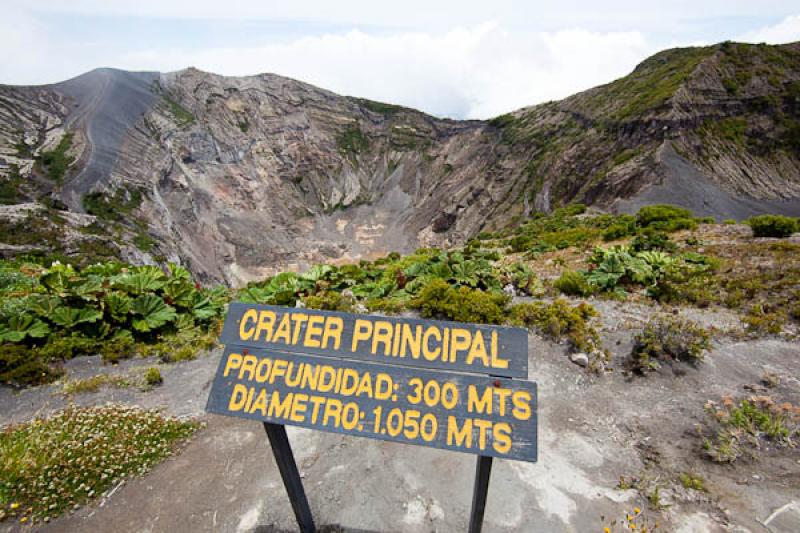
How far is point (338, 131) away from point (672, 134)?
73753 mm

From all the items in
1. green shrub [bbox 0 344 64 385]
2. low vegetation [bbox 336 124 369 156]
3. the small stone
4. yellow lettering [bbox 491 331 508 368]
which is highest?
low vegetation [bbox 336 124 369 156]

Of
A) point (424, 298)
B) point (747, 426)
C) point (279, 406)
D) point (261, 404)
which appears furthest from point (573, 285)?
point (261, 404)

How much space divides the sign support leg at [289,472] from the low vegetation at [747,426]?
7038 mm

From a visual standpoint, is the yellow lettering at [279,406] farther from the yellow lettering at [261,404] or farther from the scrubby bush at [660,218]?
the scrubby bush at [660,218]

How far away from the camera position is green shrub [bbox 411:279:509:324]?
11.0m

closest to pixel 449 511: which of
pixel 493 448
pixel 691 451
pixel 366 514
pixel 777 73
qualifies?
pixel 366 514

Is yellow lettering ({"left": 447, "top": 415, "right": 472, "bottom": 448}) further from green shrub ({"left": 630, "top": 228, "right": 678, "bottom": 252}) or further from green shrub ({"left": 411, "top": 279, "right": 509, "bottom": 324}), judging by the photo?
green shrub ({"left": 630, "top": 228, "right": 678, "bottom": 252})

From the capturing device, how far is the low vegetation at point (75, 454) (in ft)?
19.8

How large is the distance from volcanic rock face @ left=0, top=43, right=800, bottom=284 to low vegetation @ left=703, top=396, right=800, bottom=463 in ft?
137

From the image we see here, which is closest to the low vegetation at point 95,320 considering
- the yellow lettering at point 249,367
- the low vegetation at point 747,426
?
the yellow lettering at point 249,367

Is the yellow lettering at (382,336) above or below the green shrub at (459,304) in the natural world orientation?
above

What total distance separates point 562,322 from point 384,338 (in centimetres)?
758

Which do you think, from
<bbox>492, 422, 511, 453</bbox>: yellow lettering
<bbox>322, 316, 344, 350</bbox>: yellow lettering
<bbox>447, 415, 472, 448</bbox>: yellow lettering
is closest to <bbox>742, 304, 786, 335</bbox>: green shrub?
<bbox>492, 422, 511, 453</bbox>: yellow lettering

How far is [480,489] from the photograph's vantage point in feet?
14.4
